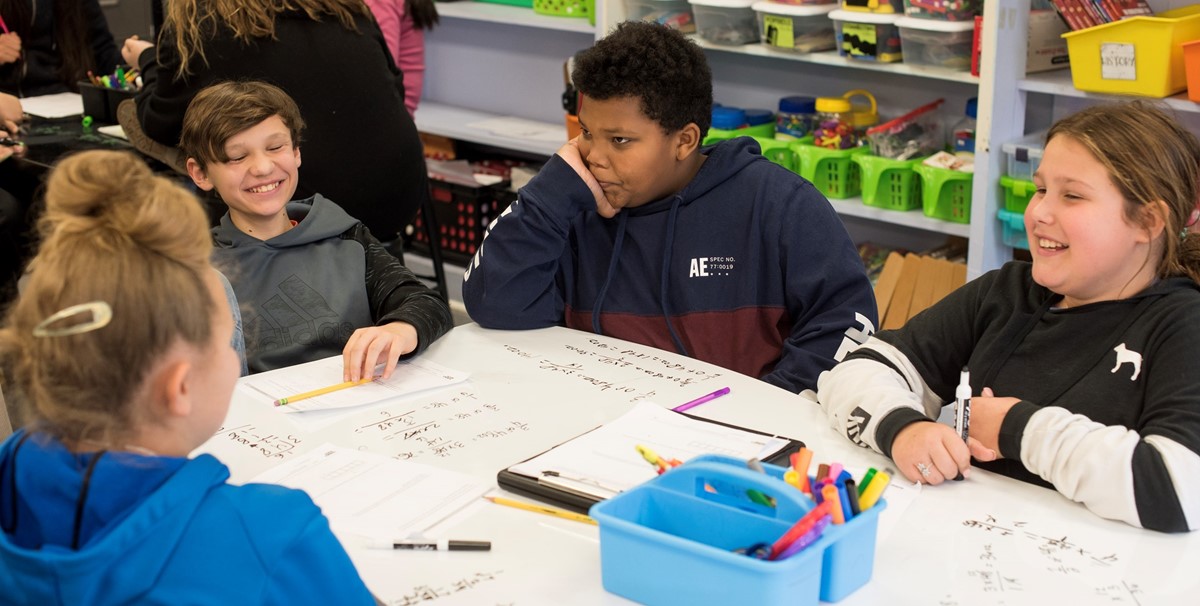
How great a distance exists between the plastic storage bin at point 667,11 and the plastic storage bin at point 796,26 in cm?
27

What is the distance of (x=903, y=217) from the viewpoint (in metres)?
3.02

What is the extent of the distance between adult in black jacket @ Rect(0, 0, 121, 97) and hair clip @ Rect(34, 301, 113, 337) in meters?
3.26

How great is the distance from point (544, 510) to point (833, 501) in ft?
1.08

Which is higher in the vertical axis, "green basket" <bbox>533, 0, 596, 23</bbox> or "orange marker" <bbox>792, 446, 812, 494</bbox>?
"green basket" <bbox>533, 0, 596, 23</bbox>

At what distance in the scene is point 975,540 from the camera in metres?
1.17

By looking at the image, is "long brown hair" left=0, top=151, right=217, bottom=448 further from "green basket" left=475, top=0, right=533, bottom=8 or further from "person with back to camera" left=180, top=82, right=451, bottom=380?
"green basket" left=475, top=0, right=533, bottom=8

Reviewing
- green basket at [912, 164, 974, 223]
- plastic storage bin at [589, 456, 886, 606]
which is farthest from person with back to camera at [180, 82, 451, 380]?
green basket at [912, 164, 974, 223]

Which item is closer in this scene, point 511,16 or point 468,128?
point 511,16

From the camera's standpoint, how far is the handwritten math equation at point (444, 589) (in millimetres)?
1072

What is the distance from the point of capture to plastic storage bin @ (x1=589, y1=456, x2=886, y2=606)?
99cm

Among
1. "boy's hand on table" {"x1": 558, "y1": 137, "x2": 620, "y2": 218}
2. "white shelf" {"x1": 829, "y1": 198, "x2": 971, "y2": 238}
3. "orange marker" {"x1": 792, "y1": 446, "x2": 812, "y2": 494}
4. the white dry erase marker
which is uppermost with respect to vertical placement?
"boy's hand on table" {"x1": 558, "y1": 137, "x2": 620, "y2": 218}

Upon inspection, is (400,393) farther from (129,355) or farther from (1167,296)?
(1167,296)

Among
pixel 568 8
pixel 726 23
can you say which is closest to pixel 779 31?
pixel 726 23

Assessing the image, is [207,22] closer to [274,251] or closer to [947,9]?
[274,251]
